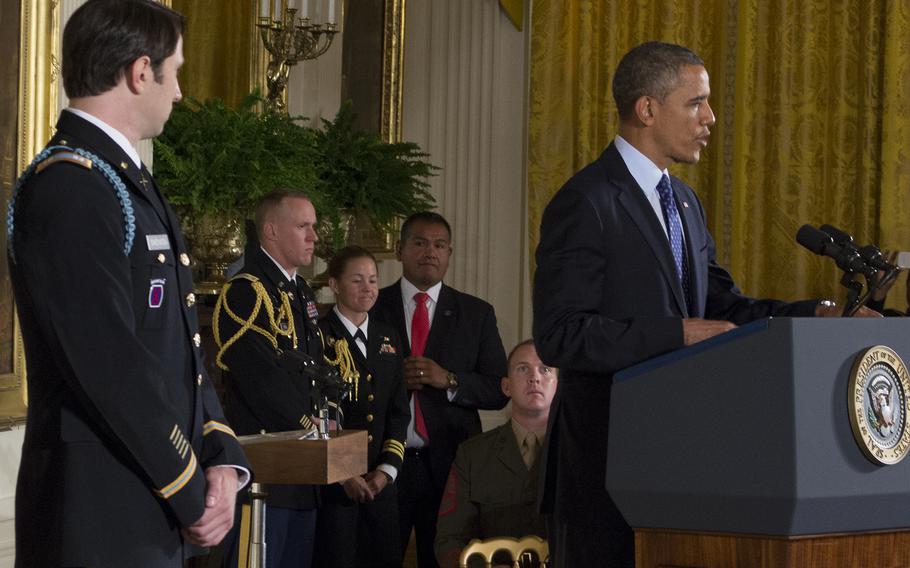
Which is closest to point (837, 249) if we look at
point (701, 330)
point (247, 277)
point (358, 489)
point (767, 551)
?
point (701, 330)

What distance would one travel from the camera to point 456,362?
541cm

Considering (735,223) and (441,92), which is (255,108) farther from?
(735,223)

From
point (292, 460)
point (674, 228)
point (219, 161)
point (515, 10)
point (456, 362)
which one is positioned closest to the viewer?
point (674, 228)

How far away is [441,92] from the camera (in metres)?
7.37

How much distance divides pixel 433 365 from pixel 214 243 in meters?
1.00

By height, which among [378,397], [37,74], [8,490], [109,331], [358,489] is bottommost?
[358,489]

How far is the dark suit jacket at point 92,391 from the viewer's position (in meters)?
2.03

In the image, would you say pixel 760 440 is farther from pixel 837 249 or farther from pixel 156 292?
pixel 156 292

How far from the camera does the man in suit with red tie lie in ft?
17.1

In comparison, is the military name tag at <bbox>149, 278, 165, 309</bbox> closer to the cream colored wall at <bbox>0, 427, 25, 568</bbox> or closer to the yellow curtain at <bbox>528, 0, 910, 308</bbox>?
the cream colored wall at <bbox>0, 427, 25, 568</bbox>

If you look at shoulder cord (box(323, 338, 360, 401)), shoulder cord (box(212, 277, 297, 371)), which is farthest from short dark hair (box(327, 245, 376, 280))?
shoulder cord (box(212, 277, 297, 371))

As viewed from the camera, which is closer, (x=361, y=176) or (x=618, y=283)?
(x=618, y=283)

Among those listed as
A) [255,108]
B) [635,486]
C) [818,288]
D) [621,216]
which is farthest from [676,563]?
[818,288]

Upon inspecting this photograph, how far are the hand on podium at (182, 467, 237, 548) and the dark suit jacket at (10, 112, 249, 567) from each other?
3cm
